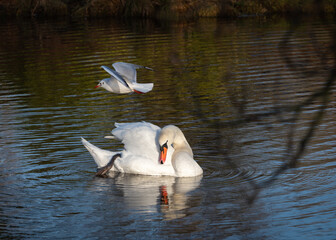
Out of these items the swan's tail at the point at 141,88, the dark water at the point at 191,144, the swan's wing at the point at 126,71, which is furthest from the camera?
the swan's wing at the point at 126,71

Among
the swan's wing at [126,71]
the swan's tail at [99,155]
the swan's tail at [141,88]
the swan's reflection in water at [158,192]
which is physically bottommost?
the swan's reflection in water at [158,192]

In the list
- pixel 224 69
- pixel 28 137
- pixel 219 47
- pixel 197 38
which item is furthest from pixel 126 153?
pixel 197 38

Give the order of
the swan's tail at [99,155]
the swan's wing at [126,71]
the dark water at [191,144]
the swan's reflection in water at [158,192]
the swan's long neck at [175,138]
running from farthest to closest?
1. the swan's wing at [126,71]
2. the swan's tail at [99,155]
3. the swan's long neck at [175,138]
4. the swan's reflection in water at [158,192]
5. the dark water at [191,144]

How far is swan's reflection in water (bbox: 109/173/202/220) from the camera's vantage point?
298 inches

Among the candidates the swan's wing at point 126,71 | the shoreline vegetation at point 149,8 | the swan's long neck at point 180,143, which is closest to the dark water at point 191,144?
the swan's long neck at point 180,143

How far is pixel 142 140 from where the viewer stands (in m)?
9.09

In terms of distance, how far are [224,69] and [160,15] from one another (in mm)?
20191

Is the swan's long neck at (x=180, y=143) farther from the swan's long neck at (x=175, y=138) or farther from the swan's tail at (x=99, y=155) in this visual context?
the swan's tail at (x=99, y=155)

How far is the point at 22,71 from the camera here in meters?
20.7

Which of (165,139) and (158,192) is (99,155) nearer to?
(165,139)

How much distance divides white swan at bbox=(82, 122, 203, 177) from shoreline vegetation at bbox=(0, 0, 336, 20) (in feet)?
86.9

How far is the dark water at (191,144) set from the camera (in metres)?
6.80

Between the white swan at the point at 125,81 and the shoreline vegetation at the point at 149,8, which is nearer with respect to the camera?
the white swan at the point at 125,81

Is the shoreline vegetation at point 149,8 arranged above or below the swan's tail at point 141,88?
above
